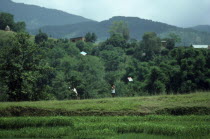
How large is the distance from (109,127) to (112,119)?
1.13m

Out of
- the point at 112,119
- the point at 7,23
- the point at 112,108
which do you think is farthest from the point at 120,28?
the point at 112,119

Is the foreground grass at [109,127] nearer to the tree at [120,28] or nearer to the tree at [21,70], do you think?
the tree at [21,70]

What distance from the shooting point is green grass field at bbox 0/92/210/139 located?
9.19m

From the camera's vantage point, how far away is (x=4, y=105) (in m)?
12.0

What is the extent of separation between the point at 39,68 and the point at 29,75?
4.40ft

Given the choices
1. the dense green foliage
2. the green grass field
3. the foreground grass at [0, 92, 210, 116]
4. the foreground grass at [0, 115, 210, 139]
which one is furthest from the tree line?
the dense green foliage

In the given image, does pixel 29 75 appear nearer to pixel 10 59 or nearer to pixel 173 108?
pixel 10 59

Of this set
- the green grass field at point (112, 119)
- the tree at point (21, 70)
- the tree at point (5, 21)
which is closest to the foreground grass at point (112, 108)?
the green grass field at point (112, 119)

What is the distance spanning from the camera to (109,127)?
31.9 ft

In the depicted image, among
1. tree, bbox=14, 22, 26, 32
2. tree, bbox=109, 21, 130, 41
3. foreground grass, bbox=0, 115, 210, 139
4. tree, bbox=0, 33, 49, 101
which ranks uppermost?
tree, bbox=109, 21, 130, 41

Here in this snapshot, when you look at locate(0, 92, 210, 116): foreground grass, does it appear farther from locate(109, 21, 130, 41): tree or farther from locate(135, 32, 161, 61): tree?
locate(109, 21, 130, 41): tree

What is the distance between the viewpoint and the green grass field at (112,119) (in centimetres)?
919

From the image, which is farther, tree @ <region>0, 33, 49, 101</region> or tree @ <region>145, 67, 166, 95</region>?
tree @ <region>145, 67, 166, 95</region>

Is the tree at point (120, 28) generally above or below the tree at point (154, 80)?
above
